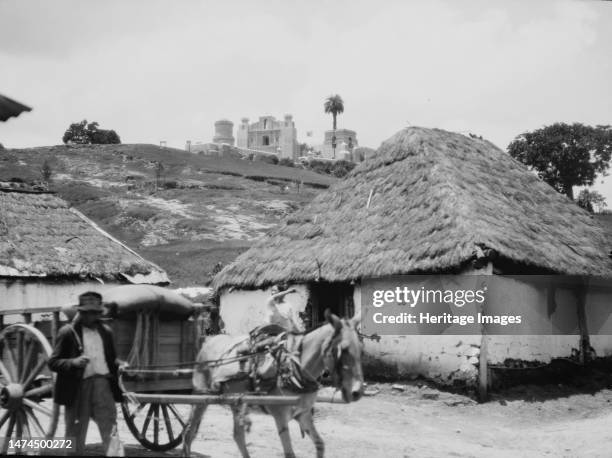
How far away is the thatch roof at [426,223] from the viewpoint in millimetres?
12336

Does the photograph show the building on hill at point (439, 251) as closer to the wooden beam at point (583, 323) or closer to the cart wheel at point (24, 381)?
the wooden beam at point (583, 323)

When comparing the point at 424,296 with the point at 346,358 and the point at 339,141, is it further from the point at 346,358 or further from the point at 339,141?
the point at 339,141

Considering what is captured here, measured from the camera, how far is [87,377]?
242 inches

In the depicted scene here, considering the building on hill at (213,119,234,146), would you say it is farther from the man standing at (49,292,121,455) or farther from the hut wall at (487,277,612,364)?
the man standing at (49,292,121,455)

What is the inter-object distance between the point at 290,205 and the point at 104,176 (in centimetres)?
948

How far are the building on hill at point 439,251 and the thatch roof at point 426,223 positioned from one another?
0.09 feet

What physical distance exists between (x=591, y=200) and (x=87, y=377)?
16.4 meters

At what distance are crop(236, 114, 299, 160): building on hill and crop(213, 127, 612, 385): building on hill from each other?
59.5 meters

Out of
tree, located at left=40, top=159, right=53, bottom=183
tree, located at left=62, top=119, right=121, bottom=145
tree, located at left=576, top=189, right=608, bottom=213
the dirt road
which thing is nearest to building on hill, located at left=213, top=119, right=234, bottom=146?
tree, located at left=40, top=159, right=53, bottom=183

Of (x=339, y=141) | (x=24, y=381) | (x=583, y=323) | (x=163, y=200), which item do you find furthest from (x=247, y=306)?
(x=339, y=141)

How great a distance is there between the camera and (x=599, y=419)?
10594mm

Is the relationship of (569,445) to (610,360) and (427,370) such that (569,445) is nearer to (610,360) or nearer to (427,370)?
(427,370)

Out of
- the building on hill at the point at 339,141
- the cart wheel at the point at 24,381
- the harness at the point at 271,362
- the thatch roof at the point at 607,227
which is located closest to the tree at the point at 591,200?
the thatch roof at the point at 607,227

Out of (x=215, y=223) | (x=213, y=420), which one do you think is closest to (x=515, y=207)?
(x=213, y=420)
